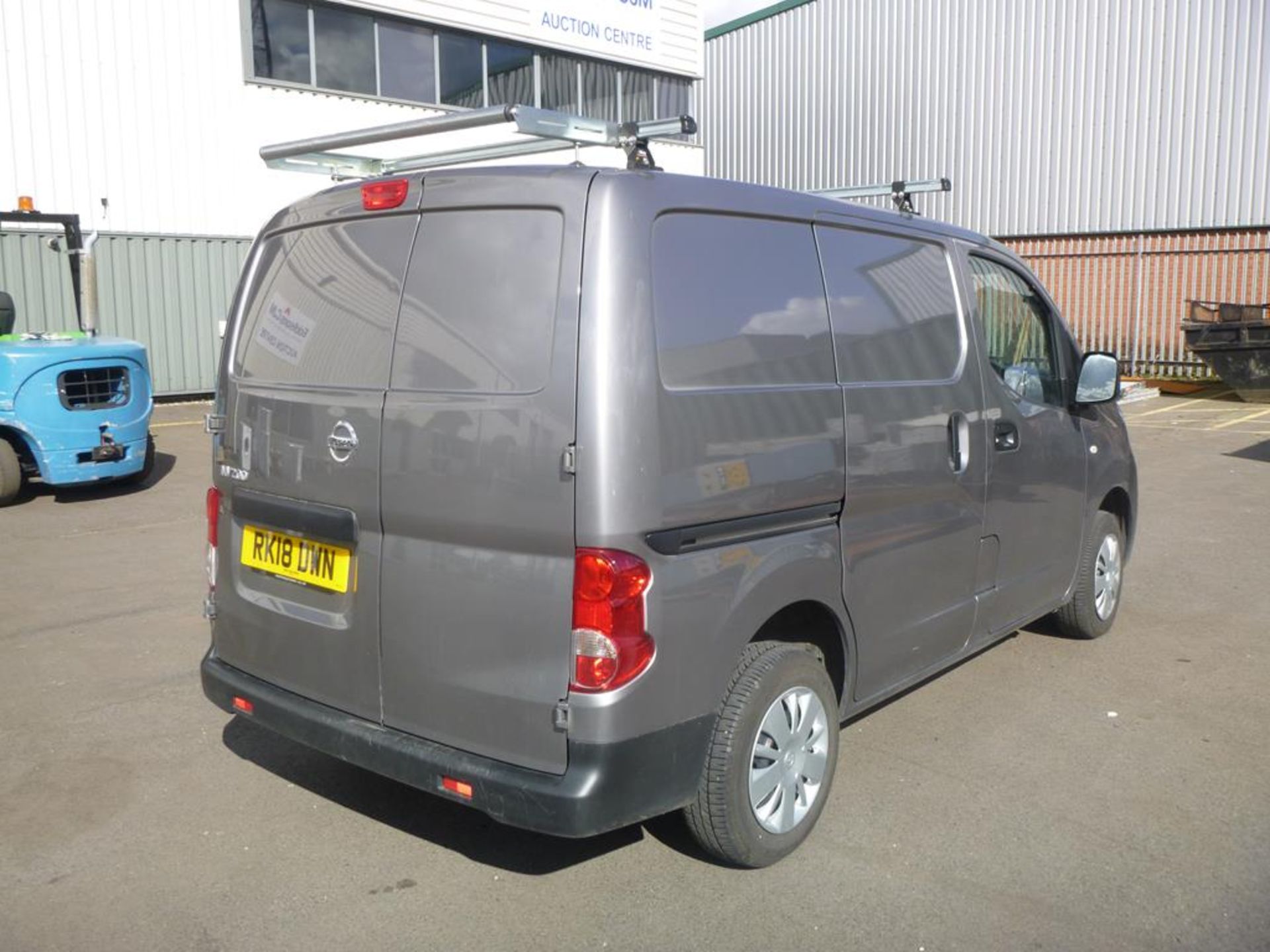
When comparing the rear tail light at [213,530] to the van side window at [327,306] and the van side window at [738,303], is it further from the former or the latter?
the van side window at [738,303]

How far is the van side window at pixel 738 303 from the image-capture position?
3307mm

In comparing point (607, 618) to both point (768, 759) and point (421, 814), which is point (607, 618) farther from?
point (421, 814)

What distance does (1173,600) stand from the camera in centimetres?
694

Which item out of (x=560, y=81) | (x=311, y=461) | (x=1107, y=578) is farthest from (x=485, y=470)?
(x=560, y=81)

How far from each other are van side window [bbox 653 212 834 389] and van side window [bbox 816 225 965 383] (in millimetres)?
113

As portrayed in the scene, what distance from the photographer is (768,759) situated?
365 cm

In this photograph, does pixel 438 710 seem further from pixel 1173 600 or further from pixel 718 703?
pixel 1173 600

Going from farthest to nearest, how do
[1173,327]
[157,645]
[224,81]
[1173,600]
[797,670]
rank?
[1173,327]
[224,81]
[1173,600]
[157,645]
[797,670]

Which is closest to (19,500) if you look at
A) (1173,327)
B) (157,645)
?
(157,645)

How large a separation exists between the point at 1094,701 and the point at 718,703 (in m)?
2.56

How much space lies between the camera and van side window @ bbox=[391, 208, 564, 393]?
10.5 ft

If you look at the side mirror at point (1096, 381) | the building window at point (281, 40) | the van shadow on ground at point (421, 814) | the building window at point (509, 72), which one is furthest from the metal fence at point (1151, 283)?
the van shadow on ground at point (421, 814)

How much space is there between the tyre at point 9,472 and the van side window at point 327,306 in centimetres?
674

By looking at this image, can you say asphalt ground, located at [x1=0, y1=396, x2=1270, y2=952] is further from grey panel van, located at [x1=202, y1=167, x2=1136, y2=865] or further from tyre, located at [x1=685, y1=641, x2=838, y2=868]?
grey panel van, located at [x1=202, y1=167, x2=1136, y2=865]
